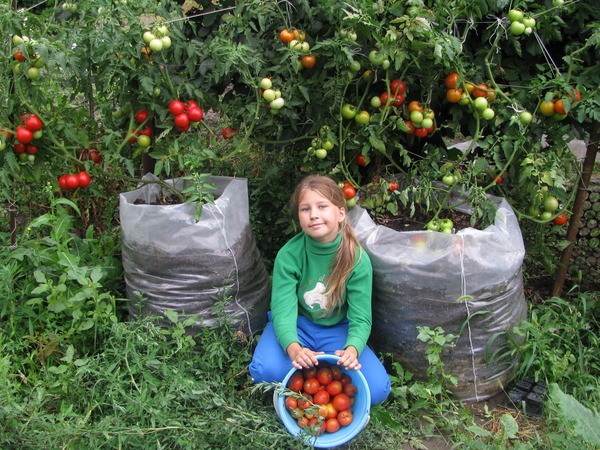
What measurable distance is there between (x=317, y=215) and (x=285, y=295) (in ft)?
1.11

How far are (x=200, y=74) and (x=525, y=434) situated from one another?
5.95 feet

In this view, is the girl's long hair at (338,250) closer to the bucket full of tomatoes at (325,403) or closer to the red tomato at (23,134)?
the bucket full of tomatoes at (325,403)

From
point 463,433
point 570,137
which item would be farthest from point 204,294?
point 570,137

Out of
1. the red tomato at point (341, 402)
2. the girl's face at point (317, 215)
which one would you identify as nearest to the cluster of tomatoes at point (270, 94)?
the girl's face at point (317, 215)

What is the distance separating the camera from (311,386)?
7.52ft

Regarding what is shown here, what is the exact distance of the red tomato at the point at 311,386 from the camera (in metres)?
2.29

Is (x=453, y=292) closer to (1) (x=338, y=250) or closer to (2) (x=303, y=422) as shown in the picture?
(1) (x=338, y=250)

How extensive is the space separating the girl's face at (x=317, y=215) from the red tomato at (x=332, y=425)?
0.65 metres

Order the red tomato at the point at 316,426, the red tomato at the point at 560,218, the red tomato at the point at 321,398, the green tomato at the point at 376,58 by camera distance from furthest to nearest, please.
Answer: the red tomato at the point at 560,218, the green tomato at the point at 376,58, the red tomato at the point at 321,398, the red tomato at the point at 316,426

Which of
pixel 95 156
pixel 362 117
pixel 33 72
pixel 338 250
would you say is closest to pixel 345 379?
pixel 338 250

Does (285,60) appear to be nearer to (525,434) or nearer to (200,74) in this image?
(200,74)

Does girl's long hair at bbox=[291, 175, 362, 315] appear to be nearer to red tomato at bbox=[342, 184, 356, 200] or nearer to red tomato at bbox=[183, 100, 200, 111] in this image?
red tomato at bbox=[342, 184, 356, 200]

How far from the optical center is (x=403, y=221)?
2771mm

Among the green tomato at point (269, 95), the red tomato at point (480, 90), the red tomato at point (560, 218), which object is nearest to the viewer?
the green tomato at point (269, 95)
